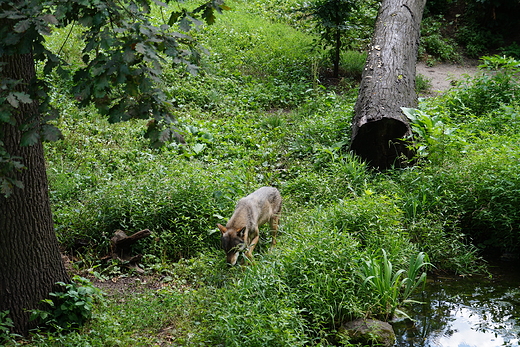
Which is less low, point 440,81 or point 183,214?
point 440,81

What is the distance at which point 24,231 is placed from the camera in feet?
16.1

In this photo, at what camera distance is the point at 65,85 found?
36.0ft

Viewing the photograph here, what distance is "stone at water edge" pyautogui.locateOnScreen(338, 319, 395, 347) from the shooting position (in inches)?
197

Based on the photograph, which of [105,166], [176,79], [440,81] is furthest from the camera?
[440,81]

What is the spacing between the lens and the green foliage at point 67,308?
16.4 ft

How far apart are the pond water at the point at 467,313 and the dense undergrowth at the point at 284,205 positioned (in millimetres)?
296

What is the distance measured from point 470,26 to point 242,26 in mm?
7337

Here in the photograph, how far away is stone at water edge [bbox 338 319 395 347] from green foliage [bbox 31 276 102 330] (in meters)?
2.63

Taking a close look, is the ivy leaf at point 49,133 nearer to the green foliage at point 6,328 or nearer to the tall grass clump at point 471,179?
the green foliage at point 6,328

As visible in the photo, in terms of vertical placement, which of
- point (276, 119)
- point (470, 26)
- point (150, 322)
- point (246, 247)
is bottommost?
point (150, 322)

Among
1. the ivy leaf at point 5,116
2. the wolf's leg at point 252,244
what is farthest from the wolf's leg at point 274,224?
the ivy leaf at point 5,116

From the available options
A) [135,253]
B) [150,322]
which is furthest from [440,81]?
[150,322]

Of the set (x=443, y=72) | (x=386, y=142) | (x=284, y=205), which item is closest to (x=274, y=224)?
(x=284, y=205)

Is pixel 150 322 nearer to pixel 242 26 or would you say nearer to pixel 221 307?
pixel 221 307
